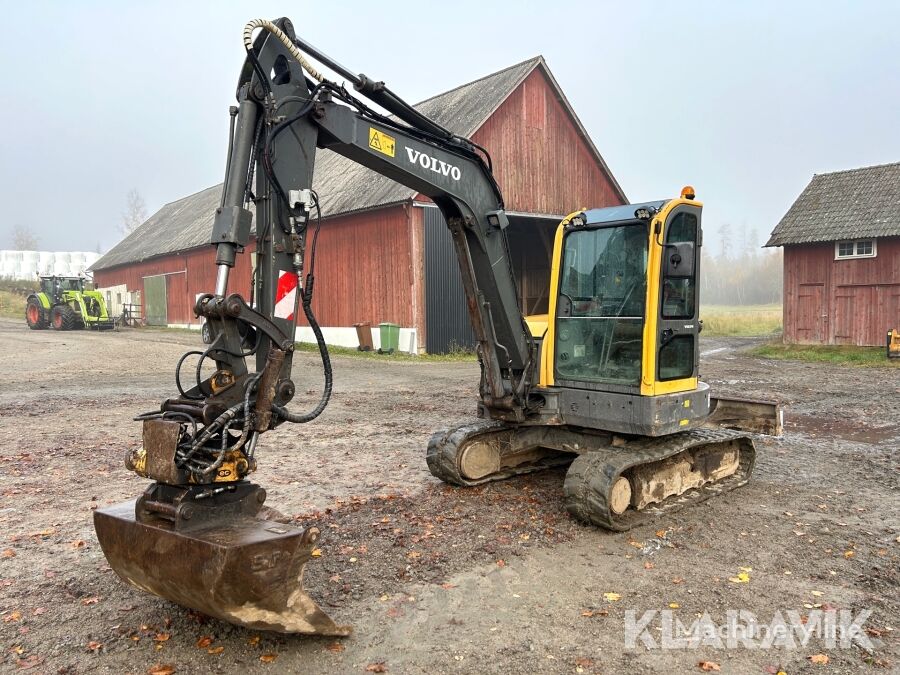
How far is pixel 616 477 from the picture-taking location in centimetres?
560

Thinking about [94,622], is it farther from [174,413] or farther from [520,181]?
[520,181]

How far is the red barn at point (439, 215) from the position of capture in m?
20.4

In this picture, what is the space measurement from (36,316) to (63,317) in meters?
1.96

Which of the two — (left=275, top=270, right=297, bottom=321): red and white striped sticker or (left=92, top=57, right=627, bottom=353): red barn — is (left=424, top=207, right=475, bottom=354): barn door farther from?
(left=275, top=270, right=297, bottom=321): red and white striped sticker

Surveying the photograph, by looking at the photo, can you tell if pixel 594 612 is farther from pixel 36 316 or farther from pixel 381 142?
pixel 36 316

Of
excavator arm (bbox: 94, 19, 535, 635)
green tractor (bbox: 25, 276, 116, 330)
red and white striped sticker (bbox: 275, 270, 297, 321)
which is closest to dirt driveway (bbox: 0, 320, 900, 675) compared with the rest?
excavator arm (bbox: 94, 19, 535, 635)

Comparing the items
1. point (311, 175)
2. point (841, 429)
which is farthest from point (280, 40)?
point (841, 429)

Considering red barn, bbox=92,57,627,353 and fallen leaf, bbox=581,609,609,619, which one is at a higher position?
red barn, bbox=92,57,627,353

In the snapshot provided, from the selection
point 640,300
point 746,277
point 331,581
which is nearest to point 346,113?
point 640,300

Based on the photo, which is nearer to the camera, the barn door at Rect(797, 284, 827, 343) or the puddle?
the puddle

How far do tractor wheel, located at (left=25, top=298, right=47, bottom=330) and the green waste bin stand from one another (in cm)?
1884

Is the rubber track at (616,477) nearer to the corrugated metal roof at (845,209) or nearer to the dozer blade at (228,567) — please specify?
the dozer blade at (228,567)

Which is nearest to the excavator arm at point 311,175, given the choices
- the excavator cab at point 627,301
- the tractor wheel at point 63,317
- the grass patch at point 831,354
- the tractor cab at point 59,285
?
the excavator cab at point 627,301

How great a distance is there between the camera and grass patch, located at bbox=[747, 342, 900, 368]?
19.4 metres
